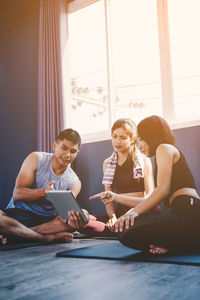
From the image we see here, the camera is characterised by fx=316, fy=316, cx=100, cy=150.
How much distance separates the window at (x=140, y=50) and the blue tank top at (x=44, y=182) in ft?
2.91

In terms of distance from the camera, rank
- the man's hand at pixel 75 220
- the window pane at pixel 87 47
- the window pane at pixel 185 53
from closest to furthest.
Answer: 1. the man's hand at pixel 75 220
2. the window pane at pixel 185 53
3. the window pane at pixel 87 47

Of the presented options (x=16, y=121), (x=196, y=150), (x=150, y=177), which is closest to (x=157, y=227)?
(x=150, y=177)

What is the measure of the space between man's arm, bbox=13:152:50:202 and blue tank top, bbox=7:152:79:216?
4 cm

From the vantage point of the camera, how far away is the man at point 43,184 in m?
2.55

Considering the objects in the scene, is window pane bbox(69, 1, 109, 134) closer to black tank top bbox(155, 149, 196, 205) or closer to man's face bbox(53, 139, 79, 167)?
man's face bbox(53, 139, 79, 167)

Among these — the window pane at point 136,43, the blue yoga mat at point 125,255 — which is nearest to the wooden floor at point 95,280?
the blue yoga mat at point 125,255

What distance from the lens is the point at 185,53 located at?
2.96 metres

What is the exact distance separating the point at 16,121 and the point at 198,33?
2.48 metres

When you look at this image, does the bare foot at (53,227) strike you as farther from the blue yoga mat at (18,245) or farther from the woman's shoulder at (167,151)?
the woman's shoulder at (167,151)

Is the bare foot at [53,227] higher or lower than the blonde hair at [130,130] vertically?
lower

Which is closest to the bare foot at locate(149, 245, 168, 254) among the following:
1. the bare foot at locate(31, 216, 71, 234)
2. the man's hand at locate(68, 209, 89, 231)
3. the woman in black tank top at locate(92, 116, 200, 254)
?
the woman in black tank top at locate(92, 116, 200, 254)

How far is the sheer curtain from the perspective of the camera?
12.1 ft

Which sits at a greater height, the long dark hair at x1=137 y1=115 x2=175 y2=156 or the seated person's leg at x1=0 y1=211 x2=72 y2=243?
the long dark hair at x1=137 y1=115 x2=175 y2=156

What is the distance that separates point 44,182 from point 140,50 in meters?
1.77
